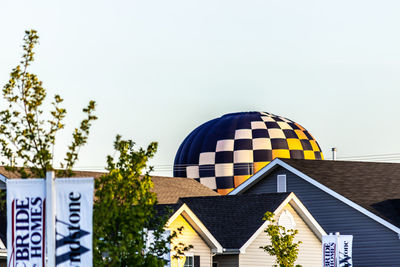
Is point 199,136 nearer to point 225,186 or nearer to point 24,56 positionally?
point 225,186

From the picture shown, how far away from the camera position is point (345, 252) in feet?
113

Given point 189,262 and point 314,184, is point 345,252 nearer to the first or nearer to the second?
point 189,262

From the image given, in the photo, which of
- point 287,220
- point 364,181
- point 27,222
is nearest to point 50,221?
point 27,222

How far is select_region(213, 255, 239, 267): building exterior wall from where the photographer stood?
37.8 metres

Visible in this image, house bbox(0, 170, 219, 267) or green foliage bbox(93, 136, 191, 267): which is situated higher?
house bbox(0, 170, 219, 267)

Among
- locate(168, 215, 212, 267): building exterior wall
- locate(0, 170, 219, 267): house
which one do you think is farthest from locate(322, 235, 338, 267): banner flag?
locate(0, 170, 219, 267): house

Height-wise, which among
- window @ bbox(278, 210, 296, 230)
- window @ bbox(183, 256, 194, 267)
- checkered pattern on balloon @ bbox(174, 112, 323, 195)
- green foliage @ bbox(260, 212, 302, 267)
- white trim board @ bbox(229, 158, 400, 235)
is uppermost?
checkered pattern on balloon @ bbox(174, 112, 323, 195)

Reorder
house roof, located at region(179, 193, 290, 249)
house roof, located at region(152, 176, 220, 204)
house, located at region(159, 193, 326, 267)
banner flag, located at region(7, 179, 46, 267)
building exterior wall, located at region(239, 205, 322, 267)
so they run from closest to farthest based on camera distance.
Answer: banner flag, located at region(7, 179, 46, 267)
house, located at region(159, 193, 326, 267)
house roof, located at region(179, 193, 290, 249)
building exterior wall, located at region(239, 205, 322, 267)
house roof, located at region(152, 176, 220, 204)

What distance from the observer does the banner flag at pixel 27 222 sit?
1280cm

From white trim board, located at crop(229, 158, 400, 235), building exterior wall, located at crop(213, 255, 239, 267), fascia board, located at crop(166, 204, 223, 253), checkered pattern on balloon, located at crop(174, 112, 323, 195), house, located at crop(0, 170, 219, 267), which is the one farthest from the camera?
checkered pattern on balloon, located at crop(174, 112, 323, 195)

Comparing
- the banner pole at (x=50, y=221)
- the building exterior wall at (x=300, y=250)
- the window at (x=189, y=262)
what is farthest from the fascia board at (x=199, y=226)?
the banner pole at (x=50, y=221)

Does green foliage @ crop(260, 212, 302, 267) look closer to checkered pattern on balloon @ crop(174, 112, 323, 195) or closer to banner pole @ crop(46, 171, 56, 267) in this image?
checkered pattern on balloon @ crop(174, 112, 323, 195)

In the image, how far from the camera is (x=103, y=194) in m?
16.1

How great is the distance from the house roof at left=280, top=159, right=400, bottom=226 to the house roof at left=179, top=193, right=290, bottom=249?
4.11 meters
